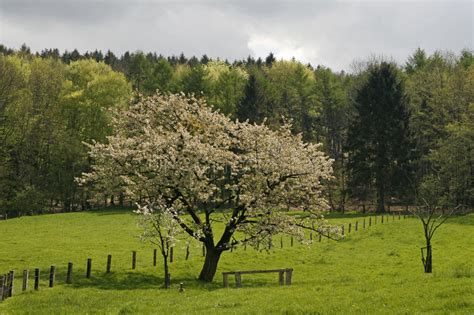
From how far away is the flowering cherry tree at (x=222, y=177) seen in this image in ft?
101

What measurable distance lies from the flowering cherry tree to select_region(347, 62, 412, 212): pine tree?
48045mm

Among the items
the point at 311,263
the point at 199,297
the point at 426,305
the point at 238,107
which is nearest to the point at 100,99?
the point at 238,107

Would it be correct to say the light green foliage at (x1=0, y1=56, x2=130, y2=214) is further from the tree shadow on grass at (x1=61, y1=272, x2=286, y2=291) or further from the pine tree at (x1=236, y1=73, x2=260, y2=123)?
the tree shadow on grass at (x1=61, y1=272, x2=286, y2=291)

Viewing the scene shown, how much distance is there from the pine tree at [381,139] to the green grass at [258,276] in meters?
15.0

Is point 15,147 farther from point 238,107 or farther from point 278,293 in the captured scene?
point 278,293

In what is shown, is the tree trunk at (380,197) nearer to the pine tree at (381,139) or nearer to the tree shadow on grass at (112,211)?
the pine tree at (381,139)

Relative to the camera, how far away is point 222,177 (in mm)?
31406

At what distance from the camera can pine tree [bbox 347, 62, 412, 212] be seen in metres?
78.1

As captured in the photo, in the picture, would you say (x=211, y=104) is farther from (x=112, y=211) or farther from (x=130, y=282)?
(x=130, y=282)

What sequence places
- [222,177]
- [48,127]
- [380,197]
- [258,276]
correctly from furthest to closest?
[48,127] → [380,197] → [258,276] → [222,177]

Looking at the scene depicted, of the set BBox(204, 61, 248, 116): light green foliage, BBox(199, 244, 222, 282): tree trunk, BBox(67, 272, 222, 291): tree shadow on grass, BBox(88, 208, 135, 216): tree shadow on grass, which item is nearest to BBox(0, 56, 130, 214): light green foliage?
BBox(88, 208, 135, 216): tree shadow on grass

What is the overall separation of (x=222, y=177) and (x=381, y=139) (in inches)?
2146

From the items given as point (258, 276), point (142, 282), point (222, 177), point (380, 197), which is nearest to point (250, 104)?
point (380, 197)

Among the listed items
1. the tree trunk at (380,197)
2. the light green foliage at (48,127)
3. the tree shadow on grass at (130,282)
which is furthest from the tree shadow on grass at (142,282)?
the light green foliage at (48,127)
